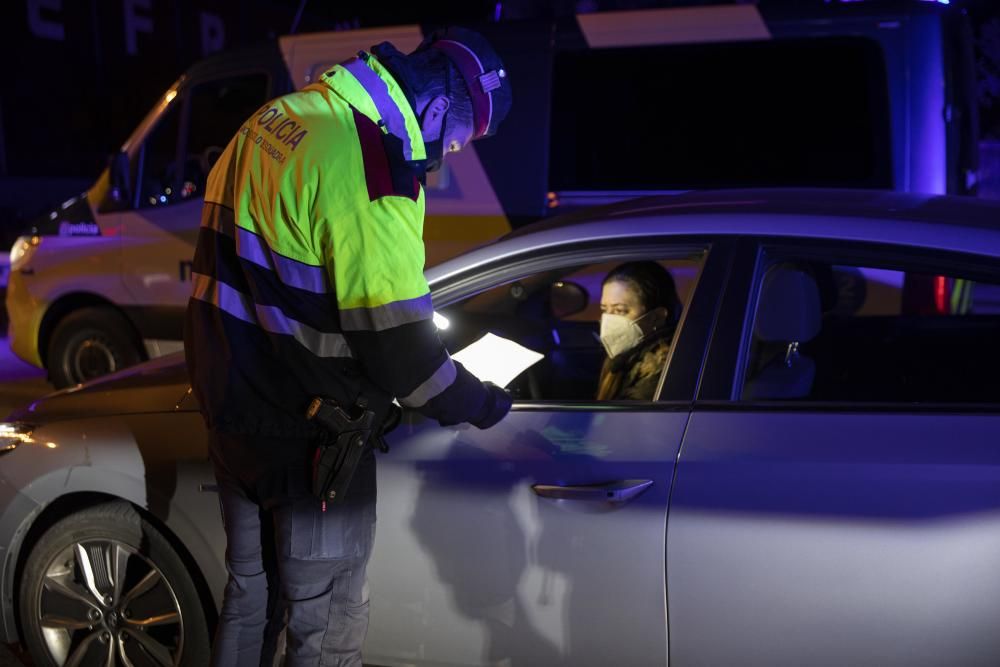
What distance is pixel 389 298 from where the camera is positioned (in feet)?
6.56

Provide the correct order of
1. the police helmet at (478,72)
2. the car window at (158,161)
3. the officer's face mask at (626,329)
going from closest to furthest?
the police helmet at (478,72), the officer's face mask at (626,329), the car window at (158,161)

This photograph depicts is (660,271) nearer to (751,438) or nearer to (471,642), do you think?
(751,438)

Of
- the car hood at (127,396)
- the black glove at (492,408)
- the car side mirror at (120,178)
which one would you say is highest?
the car side mirror at (120,178)

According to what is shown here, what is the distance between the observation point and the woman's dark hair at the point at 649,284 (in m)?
3.26

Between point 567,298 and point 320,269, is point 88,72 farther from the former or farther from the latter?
point 320,269

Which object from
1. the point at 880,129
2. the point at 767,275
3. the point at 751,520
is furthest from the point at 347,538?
the point at 880,129

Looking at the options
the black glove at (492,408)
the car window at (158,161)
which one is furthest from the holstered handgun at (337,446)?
the car window at (158,161)

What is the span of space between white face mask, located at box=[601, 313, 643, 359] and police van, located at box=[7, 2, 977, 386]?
7.95ft

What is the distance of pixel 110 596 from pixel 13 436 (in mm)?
556

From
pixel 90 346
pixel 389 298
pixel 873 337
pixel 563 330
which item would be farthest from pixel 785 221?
pixel 90 346

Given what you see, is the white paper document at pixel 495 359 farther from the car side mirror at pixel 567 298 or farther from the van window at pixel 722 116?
the van window at pixel 722 116

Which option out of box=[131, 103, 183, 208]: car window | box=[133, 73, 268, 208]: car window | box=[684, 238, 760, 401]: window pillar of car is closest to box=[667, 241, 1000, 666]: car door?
box=[684, 238, 760, 401]: window pillar of car

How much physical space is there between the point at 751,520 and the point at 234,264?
3.93ft

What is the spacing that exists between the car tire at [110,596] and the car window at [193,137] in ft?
→ 12.5
